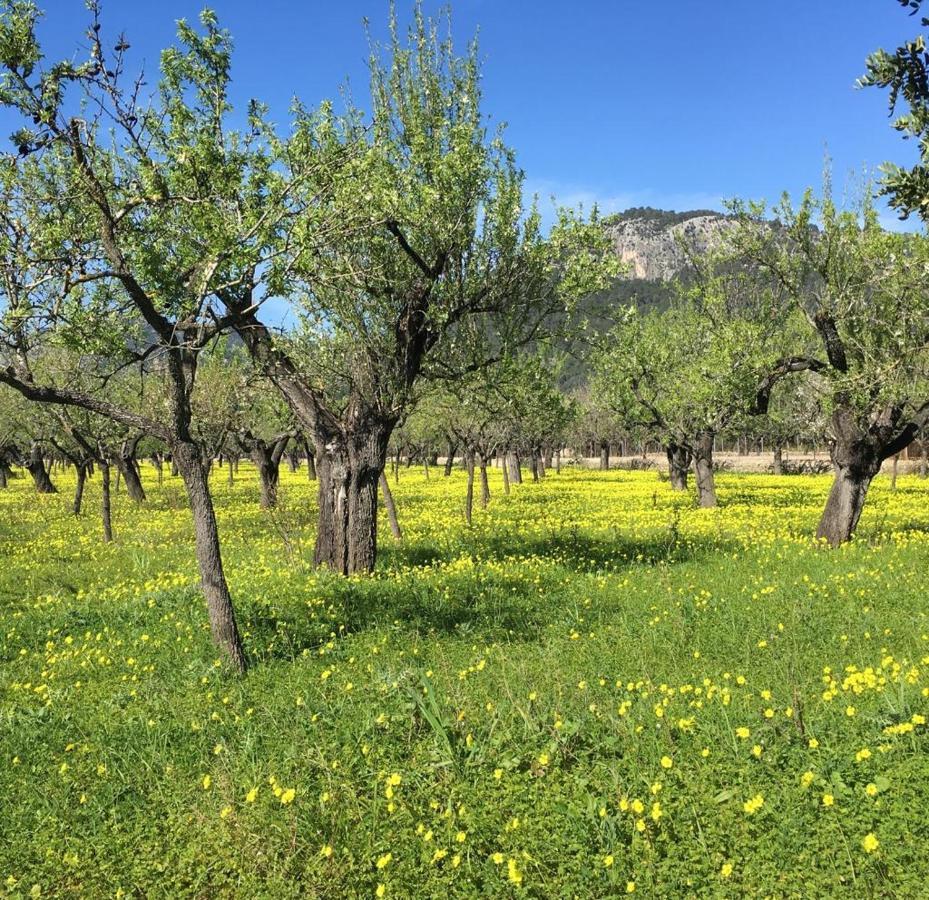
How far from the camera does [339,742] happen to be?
7.19 m

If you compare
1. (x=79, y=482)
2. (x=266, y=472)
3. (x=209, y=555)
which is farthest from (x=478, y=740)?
(x=79, y=482)

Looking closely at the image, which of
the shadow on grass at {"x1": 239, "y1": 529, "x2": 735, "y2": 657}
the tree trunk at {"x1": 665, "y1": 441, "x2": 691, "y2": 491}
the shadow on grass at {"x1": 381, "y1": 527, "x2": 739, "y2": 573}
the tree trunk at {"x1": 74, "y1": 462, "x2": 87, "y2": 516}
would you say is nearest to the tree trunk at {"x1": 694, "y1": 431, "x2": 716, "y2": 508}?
the tree trunk at {"x1": 665, "y1": 441, "x2": 691, "y2": 491}

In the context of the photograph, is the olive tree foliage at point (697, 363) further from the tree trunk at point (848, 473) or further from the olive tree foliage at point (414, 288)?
the olive tree foliage at point (414, 288)

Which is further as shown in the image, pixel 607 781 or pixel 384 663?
pixel 384 663

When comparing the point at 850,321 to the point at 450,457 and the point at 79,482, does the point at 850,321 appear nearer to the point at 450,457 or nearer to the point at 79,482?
the point at 79,482

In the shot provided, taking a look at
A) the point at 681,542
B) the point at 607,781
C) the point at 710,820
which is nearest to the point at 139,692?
the point at 607,781

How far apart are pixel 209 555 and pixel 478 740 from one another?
15.3 feet

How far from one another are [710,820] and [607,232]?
41.5ft

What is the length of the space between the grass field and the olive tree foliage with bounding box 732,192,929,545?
4637 mm

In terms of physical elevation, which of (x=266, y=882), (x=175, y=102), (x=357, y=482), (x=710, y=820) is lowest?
(x=266, y=882)

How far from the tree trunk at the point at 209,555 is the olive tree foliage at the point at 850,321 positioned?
14380mm

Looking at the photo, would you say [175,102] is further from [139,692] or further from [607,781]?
[607,781]

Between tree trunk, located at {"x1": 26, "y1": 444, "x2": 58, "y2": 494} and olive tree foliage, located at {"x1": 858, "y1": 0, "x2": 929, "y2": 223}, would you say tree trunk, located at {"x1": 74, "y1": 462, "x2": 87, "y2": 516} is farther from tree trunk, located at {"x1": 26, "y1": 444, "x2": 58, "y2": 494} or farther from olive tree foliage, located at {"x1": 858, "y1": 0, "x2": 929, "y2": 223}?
olive tree foliage, located at {"x1": 858, "y1": 0, "x2": 929, "y2": 223}

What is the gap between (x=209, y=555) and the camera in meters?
9.34
